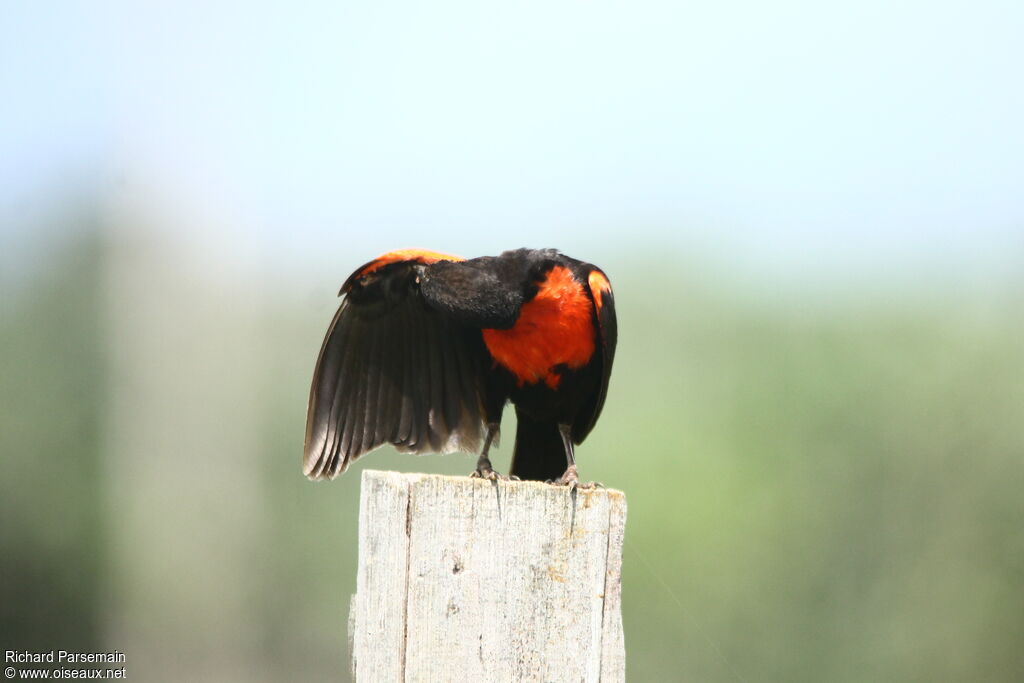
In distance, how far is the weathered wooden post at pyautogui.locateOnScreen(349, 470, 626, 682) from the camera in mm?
2191

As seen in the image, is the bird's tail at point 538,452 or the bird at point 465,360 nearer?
the bird at point 465,360

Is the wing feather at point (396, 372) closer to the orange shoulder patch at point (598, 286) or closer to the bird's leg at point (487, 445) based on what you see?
the bird's leg at point (487, 445)

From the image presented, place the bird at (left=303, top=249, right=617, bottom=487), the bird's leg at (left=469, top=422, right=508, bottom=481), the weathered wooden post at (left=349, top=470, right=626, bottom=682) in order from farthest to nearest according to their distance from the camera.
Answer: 1. the bird's leg at (left=469, top=422, right=508, bottom=481)
2. the bird at (left=303, top=249, right=617, bottom=487)
3. the weathered wooden post at (left=349, top=470, right=626, bottom=682)

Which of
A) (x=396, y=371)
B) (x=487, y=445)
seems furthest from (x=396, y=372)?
(x=487, y=445)

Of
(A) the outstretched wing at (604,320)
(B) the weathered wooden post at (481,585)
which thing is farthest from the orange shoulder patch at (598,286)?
(B) the weathered wooden post at (481,585)

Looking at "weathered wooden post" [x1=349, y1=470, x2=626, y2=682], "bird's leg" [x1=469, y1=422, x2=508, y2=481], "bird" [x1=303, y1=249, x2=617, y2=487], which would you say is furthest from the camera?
"bird's leg" [x1=469, y1=422, x2=508, y2=481]

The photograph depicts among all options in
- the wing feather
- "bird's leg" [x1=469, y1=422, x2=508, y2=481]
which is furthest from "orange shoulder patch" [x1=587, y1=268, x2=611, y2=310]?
"bird's leg" [x1=469, y1=422, x2=508, y2=481]

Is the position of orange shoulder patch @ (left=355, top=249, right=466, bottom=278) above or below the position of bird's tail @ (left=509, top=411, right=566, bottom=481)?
above

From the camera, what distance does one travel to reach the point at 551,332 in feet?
13.1

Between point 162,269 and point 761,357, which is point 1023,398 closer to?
point 761,357

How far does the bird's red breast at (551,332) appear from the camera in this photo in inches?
156

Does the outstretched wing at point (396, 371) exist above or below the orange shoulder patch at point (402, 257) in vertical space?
below

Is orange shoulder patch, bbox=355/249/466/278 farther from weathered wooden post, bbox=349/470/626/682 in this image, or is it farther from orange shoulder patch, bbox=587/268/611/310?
weathered wooden post, bbox=349/470/626/682

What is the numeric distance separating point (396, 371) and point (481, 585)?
2.15 meters
